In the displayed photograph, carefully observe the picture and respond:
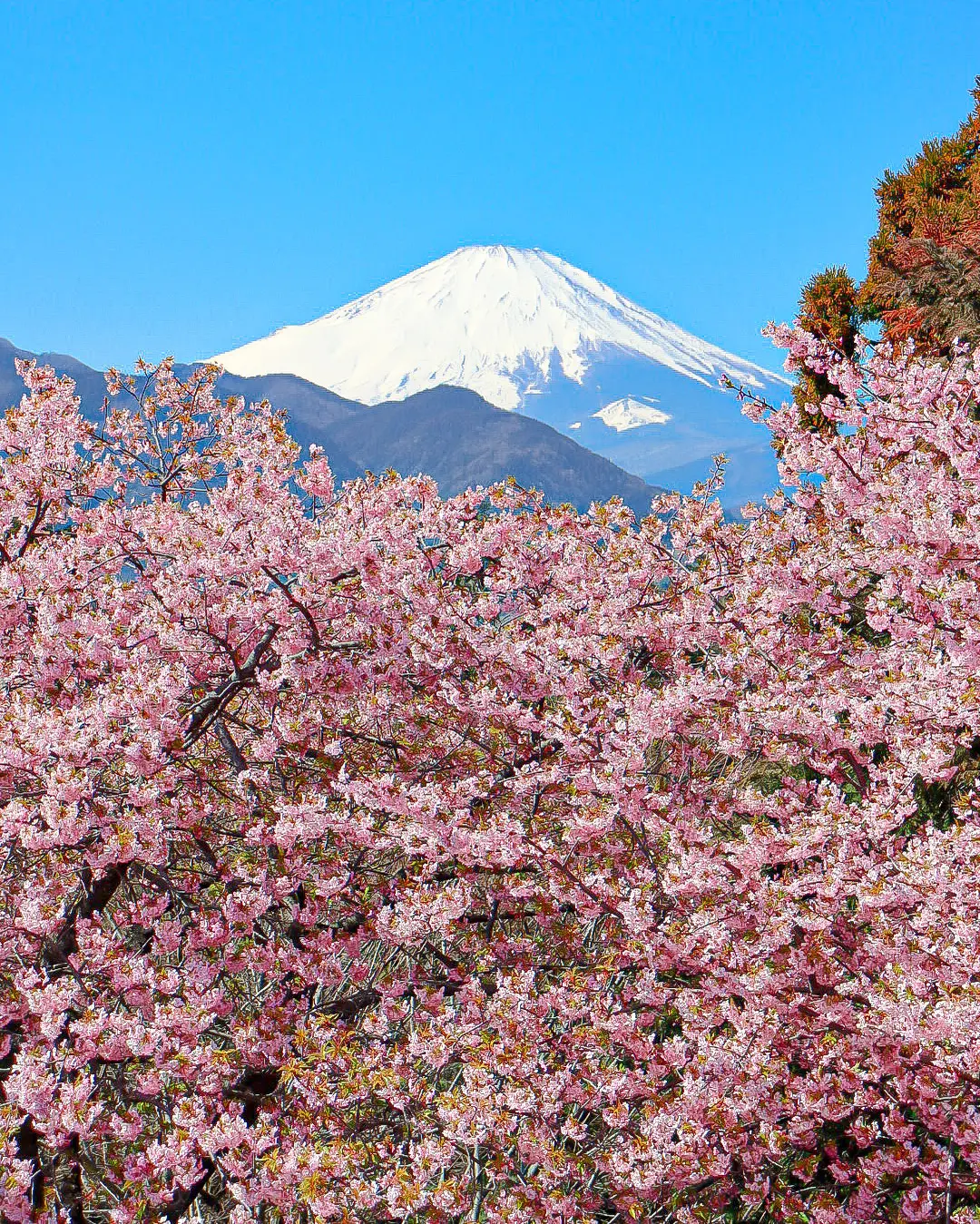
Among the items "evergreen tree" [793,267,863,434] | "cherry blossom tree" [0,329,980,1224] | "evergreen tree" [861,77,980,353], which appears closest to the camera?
"cherry blossom tree" [0,329,980,1224]

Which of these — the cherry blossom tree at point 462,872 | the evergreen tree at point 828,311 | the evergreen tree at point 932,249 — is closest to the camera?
the cherry blossom tree at point 462,872

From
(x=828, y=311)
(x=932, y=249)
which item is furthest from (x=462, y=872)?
(x=828, y=311)

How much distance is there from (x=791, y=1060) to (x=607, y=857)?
114 cm

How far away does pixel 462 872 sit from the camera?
409cm

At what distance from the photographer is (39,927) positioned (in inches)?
134

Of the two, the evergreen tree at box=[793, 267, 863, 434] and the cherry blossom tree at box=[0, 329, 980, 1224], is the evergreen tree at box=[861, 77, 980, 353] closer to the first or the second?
the evergreen tree at box=[793, 267, 863, 434]

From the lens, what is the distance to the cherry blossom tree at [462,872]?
3.43m

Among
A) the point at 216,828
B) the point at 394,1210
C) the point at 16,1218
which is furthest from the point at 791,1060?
the point at 16,1218

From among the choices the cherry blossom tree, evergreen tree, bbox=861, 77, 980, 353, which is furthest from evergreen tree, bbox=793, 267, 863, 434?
the cherry blossom tree

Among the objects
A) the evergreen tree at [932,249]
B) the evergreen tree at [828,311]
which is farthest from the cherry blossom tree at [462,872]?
the evergreen tree at [828,311]

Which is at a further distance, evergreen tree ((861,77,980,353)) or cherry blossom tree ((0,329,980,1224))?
evergreen tree ((861,77,980,353))

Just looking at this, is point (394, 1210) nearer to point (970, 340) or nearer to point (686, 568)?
point (686, 568)

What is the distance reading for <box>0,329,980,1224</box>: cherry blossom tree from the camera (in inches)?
135

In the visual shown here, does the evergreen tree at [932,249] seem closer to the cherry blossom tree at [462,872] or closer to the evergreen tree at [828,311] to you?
the evergreen tree at [828,311]
